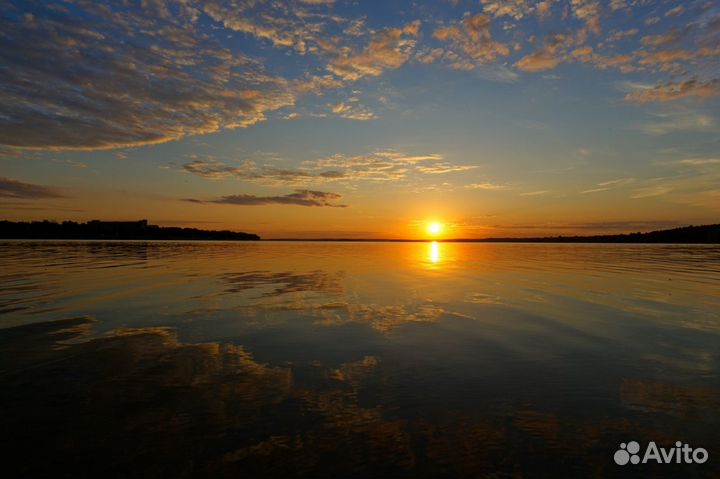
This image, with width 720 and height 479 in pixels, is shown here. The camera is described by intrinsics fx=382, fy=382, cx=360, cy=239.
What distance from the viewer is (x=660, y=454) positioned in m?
5.44

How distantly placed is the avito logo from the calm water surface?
0.40 feet

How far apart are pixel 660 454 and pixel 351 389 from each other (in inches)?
194

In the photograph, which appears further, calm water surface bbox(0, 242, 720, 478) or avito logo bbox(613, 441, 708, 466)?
avito logo bbox(613, 441, 708, 466)

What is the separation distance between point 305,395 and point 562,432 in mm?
4342

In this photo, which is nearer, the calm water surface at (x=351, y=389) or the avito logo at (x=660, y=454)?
the calm water surface at (x=351, y=389)

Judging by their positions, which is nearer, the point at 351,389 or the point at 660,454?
the point at 660,454

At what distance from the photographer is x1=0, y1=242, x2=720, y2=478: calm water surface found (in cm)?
513

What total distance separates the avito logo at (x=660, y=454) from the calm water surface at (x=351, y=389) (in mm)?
122

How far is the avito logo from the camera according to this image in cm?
528

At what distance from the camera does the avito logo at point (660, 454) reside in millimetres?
5277

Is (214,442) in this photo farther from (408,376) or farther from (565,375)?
(565,375)

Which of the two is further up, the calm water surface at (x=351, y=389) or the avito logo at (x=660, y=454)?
the calm water surface at (x=351, y=389)

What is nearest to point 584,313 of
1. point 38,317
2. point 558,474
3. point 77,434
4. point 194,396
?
point 558,474

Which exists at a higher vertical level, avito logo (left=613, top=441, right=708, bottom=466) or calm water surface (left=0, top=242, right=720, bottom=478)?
calm water surface (left=0, top=242, right=720, bottom=478)
